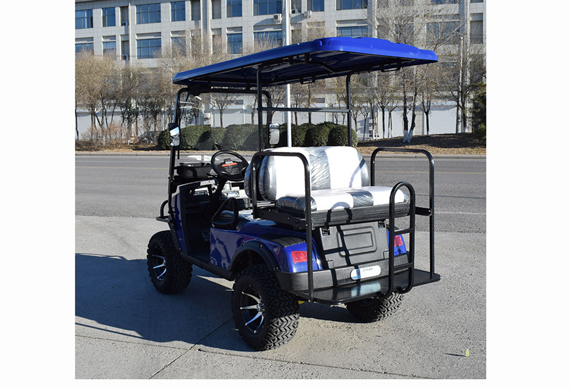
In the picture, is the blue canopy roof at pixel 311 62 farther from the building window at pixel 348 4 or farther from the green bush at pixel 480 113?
the building window at pixel 348 4

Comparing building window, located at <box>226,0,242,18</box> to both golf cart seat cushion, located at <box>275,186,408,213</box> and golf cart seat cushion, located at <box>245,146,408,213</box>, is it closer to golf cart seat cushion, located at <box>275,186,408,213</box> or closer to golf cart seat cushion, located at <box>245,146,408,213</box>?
golf cart seat cushion, located at <box>245,146,408,213</box>

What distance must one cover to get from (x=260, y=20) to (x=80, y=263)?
4407 centimetres

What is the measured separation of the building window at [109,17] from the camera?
2085 inches

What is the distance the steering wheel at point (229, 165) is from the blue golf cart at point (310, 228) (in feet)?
0.05

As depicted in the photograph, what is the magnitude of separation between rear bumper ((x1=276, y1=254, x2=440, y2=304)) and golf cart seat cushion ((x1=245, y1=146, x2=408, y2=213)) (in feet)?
1.46

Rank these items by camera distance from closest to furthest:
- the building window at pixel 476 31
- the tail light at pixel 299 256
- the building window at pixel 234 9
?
the tail light at pixel 299 256 → the building window at pixel 476 31 → the building window at pixel 234 9

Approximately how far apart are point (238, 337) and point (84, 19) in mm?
57078

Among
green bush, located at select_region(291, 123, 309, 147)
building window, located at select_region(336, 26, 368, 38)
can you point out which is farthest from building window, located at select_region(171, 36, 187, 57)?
green bush, located at select_region(291, 123, 309, 147)

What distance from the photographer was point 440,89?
1201 inches

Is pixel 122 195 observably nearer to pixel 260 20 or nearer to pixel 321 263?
pixel 321 263

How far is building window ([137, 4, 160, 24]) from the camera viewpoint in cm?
5069

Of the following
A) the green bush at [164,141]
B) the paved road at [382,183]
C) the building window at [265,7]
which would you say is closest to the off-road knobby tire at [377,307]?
the paved road at [382,183]

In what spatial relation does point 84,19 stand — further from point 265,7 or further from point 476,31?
point 476,31

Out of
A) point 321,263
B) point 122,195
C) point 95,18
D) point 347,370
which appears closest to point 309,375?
point 347,370
